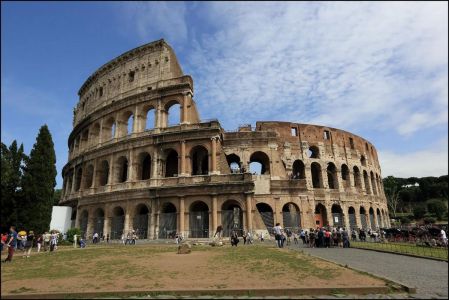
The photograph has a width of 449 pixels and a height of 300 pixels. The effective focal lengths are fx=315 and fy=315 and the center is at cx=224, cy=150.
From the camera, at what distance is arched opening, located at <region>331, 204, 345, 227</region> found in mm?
34434

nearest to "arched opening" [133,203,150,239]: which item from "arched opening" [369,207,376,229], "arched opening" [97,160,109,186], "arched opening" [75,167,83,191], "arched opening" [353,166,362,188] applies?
"arched opening" [97,160,109,186]

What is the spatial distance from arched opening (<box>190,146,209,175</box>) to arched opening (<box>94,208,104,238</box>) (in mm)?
9746

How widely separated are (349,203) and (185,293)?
32560 mm

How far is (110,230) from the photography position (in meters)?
28.8

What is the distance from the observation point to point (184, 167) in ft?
88.7

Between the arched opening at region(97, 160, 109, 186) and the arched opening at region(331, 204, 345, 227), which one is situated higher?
the arched opening at region(97, 160, 109, 186)

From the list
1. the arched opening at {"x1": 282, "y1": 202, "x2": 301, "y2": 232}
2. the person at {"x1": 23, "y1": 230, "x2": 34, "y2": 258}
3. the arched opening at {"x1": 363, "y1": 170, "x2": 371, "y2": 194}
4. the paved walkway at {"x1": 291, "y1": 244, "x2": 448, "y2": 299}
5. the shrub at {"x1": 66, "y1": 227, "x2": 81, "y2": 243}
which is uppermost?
the arched opening at {"x1": 363, "y1": 170, "x2": 371, "y2": 194}

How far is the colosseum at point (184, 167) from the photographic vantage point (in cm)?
2616

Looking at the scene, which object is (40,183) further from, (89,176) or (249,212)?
(249,212)

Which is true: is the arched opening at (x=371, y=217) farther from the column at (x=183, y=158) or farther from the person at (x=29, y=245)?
the person at (x=29, y=245)

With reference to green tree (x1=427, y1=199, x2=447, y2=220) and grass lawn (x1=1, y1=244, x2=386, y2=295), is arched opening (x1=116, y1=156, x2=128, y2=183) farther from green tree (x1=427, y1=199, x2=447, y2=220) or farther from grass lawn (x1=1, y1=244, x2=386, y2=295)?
green tree (x1=427, y1=199, x2=447, y2=220)

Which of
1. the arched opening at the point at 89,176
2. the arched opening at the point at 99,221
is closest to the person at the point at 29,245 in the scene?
the arched opening at the point at 99,221

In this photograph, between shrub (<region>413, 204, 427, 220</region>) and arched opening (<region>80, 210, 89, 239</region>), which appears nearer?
arched opening (<region>80, 210, 89, 239</region>)

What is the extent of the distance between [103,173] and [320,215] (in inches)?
937
